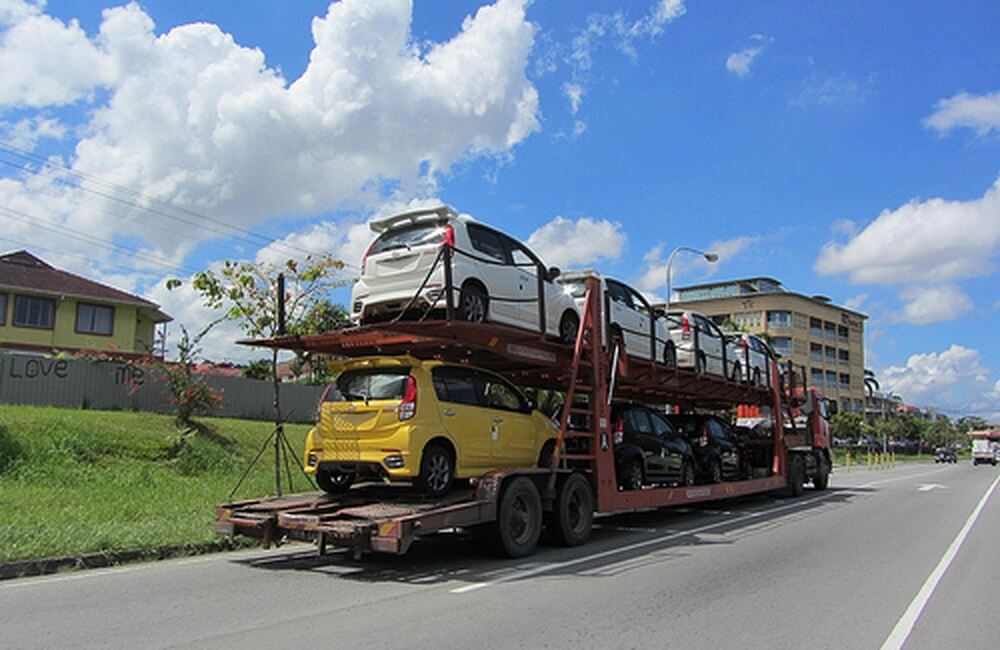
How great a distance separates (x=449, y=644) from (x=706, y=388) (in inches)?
472

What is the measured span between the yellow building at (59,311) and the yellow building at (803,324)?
66487 mm

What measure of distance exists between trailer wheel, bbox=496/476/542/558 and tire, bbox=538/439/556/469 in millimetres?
928

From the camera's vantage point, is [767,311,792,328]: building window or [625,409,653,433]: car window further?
[767,311,792,328]: building window

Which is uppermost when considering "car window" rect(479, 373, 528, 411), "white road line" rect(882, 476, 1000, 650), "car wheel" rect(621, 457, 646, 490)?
"car window" rect(479, 373, 528, 411)

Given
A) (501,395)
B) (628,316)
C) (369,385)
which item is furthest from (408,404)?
(628,316)

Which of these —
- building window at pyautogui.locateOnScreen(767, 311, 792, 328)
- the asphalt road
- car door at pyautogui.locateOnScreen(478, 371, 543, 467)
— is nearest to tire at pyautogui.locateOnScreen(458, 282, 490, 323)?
car door at pyautogui.locateOnScreen(478, 371, 543, 467)

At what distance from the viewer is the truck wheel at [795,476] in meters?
18.9

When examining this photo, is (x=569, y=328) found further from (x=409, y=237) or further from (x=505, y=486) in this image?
(x=505, y=486)

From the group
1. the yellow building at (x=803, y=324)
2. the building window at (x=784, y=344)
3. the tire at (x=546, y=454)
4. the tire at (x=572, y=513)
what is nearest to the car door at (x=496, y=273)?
the tire at (x=546, y=454)

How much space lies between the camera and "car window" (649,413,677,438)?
13945 millimetres

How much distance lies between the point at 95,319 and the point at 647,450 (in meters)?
29.8

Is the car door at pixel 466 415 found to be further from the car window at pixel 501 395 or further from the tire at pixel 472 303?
the tire at pixel 472 303

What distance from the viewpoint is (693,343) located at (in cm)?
1557

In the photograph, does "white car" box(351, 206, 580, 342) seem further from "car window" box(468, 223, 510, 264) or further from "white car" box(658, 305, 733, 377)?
"white car" box(658, 305, 733, 377)
